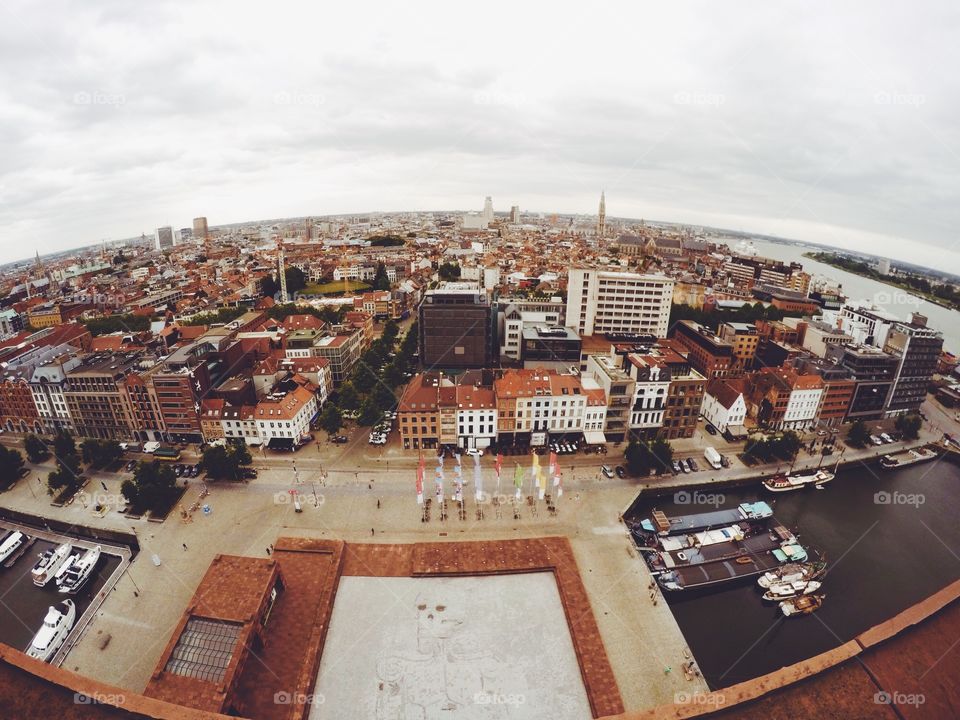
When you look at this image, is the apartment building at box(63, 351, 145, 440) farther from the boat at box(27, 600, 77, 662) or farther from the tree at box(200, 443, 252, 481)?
the boat at box(27, 600, 77, 662)

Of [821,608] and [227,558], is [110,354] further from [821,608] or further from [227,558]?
[821,608]

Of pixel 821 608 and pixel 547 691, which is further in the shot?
pixel 821 608

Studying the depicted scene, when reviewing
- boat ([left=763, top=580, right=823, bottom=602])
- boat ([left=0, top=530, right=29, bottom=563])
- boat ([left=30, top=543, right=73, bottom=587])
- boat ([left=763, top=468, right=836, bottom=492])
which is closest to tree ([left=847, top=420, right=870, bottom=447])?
boat ([left=763, top=468, right=836, bottom=492])

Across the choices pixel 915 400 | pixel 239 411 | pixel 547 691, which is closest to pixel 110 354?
pixel 239 411

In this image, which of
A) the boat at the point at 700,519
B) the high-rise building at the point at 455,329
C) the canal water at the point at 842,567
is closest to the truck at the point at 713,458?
the canal water at the point at 842,567

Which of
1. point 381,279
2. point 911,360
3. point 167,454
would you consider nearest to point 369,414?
point 167,454

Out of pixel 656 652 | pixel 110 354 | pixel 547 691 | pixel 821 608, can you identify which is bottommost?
pixel 821 608
